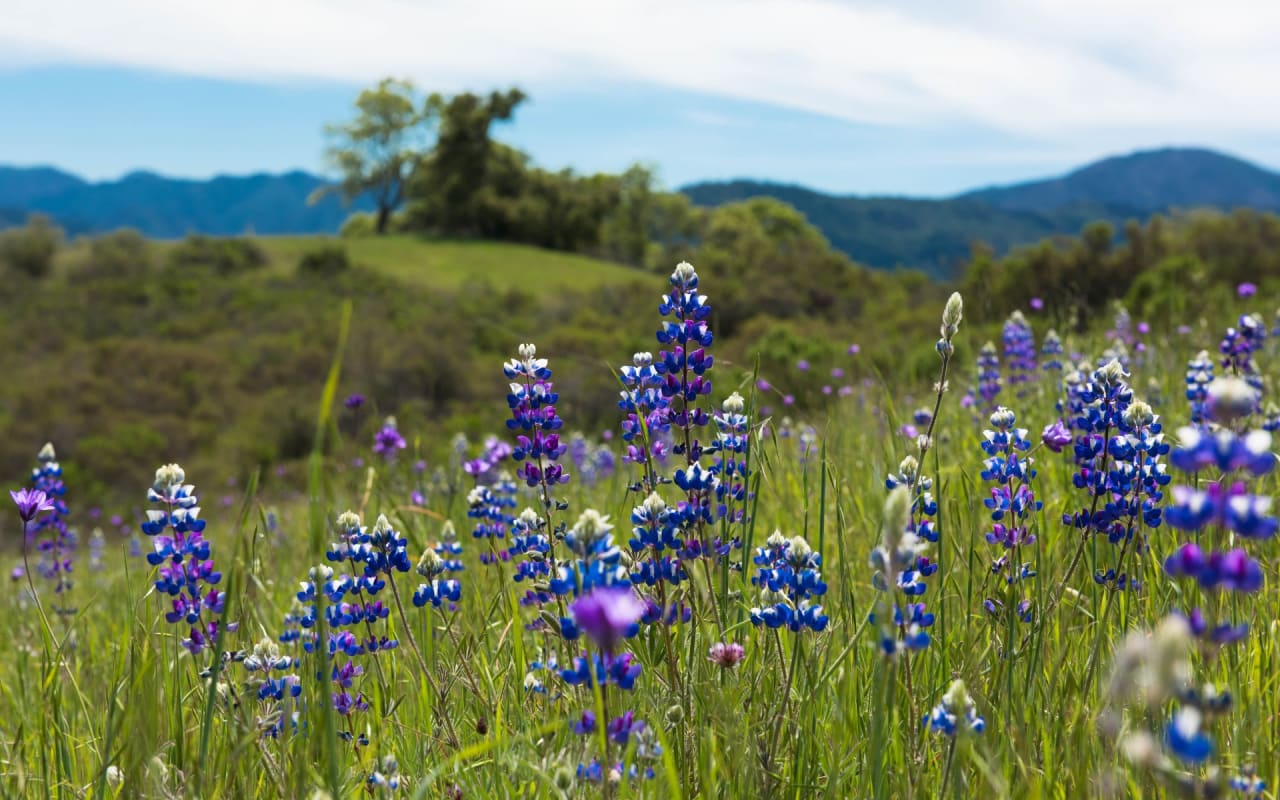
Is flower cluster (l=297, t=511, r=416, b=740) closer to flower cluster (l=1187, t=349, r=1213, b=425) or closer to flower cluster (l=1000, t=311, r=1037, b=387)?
flower cluster (l=1187, t=349, r=1213, b=425)

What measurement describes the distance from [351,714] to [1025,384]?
5062mm

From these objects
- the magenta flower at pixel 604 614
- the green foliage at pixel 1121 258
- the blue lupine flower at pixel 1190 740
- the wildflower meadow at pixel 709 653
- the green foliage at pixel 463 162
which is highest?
the green foliage at pixel 463 162

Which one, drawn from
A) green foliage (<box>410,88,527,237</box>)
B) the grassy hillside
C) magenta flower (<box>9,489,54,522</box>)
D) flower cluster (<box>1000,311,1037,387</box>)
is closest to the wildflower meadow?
magenta flower (<box>9,489,54,522</box>)

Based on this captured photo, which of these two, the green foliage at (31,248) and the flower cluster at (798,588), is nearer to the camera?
the flower cluster at (798,588)

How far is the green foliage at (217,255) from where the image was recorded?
46.8 m

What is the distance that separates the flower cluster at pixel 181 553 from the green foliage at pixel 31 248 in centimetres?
5032

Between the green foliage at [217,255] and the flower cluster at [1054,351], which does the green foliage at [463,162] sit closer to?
the green foliage at [217,255]

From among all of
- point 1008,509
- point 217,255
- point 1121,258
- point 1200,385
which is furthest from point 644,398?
point 217,255

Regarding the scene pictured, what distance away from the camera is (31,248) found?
46.2 meters

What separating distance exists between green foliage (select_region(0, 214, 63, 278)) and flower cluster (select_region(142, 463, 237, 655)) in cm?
5032

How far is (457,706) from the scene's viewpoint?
270cm

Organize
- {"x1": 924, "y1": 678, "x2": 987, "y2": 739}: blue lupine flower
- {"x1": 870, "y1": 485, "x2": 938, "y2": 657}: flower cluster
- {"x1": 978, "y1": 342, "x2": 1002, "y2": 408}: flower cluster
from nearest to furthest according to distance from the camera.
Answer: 1. {"x1": 870, "y1": 485, "x2": 938, "y2": 657}: flower cluster
2. {"x1": 924, "y1": 678, "x2": 987, "y2": 739}: blue lupine flower
3. {"x1": 978, "y1": 342, "x2": 1002, "y2": 408}: flower cluster

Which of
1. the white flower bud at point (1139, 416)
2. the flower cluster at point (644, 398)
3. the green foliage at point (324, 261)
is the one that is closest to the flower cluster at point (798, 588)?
the flower cluster at point (644, 398)

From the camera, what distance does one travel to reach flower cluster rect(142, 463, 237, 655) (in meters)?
2.69
